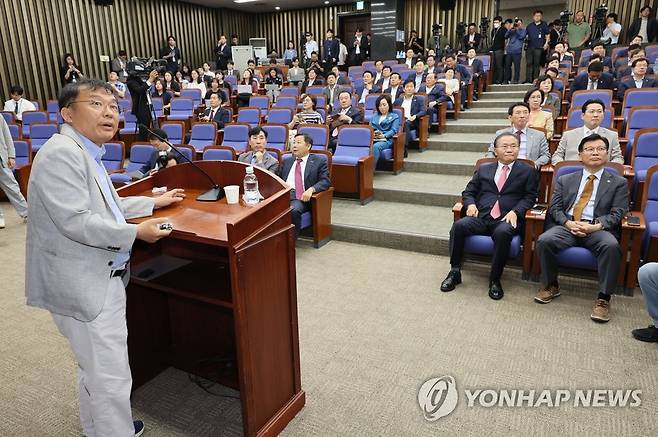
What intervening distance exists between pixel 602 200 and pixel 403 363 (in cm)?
156

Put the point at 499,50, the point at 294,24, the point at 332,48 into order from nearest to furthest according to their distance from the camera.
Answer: the point at 499,50
the point at 332,48
the point at 294,24

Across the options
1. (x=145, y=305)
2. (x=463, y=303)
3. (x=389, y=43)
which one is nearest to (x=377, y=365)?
(x=463, y=303)

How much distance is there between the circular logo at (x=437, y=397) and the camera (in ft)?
5.74

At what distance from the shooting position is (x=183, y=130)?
5191mm

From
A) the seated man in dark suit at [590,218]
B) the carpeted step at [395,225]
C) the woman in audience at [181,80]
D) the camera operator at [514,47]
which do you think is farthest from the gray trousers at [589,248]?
the woman in audience at [181,80]

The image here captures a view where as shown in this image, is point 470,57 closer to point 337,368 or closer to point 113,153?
point 113,153

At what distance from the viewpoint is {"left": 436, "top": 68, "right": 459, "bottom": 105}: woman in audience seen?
625 cm

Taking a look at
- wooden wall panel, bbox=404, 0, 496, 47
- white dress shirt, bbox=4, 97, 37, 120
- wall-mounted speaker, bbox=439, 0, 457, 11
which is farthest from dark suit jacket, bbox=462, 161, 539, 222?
wooden wall panel, bbox=404, 0, 496, 47

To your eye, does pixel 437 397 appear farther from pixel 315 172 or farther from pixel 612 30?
pixel 612 30

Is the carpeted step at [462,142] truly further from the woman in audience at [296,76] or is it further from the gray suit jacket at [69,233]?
the gray suit jacket at [69,233]

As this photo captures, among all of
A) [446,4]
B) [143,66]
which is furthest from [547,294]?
[446,4]

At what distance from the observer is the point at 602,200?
2.62 meters

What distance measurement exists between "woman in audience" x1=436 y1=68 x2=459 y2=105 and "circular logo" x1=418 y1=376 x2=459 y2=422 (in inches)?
197

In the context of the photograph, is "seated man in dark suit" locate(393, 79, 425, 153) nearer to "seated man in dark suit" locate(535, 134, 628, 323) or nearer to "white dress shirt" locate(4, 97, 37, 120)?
"seated man in dark suit" locate(535, 134, 628, 323)
